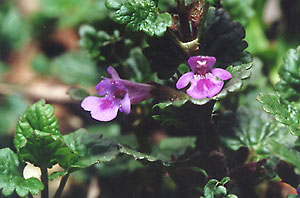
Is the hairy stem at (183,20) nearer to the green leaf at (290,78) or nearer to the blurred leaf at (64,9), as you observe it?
the green leaf at (290,78)

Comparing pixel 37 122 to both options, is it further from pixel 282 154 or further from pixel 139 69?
pixel 282 154

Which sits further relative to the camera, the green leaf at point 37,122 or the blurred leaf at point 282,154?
the green leaf at point 37,122

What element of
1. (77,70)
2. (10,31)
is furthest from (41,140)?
(10,31)

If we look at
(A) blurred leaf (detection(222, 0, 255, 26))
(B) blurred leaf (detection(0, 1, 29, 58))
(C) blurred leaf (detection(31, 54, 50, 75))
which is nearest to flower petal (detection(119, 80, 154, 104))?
(A) blurred leaf (detection(222, 0, 255, 26))

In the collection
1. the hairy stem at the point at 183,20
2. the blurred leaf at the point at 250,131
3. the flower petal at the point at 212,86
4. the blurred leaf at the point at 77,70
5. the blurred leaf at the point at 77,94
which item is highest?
the hairy stem at the point at 183,20

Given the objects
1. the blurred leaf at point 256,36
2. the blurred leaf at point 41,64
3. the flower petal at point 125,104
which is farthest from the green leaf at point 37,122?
the blurred leaf at point 41,64

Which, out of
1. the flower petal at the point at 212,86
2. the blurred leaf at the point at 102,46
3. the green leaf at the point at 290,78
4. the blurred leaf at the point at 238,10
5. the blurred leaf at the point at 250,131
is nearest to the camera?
the flower petal at the point at 212,86

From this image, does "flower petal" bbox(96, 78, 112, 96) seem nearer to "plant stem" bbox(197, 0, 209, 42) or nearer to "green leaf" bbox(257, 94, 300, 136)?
"plant stem" bbox(197, 0, 209, 42)
